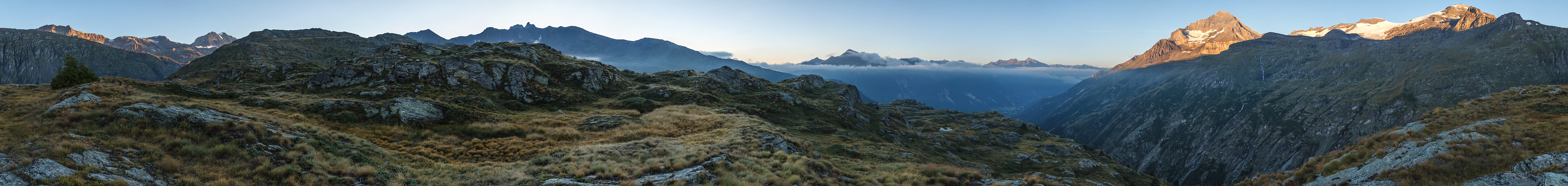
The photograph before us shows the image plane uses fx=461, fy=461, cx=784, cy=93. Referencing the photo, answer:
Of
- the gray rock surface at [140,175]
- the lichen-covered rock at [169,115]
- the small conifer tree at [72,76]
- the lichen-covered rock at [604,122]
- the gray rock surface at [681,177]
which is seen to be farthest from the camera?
the lichen-covered rock at [604,122]

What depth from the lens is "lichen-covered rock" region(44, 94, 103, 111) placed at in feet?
63.1

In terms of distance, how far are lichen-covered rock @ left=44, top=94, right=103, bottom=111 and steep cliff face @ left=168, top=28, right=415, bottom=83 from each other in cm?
3424

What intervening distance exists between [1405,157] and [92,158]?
4817 cm

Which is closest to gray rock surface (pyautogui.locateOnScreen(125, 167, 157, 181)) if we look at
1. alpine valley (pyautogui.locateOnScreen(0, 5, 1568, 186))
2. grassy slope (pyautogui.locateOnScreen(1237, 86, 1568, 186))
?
alpine valley (pyautogui.locateOnScreen(0, 5, 1568, 186))

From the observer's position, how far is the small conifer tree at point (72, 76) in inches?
1188

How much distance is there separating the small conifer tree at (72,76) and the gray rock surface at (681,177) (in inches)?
1569

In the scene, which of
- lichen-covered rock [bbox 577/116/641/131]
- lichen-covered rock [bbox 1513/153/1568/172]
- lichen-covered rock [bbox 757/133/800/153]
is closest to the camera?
lichen-covered rock [bbox 1513/153/1568/172]

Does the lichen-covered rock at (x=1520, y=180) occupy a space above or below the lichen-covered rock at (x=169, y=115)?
below

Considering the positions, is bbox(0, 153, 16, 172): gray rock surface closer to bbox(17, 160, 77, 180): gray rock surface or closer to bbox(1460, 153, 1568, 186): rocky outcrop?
bbox(17, 160, 77, 180): gray rock surface

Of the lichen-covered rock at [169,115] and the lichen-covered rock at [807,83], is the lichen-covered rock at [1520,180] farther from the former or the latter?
the lichen-covered rock at [807,83]

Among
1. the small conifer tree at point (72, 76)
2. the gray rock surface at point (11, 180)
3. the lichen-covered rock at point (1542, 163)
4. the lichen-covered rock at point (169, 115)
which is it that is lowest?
the lichen-covered rock at point (1542, 163)

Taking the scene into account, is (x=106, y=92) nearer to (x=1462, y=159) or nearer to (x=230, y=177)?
(x=230, y=177)

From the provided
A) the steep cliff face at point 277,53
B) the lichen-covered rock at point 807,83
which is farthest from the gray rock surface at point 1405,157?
the steep cliff face at point 277,53

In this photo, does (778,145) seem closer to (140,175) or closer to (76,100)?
(140,175)
